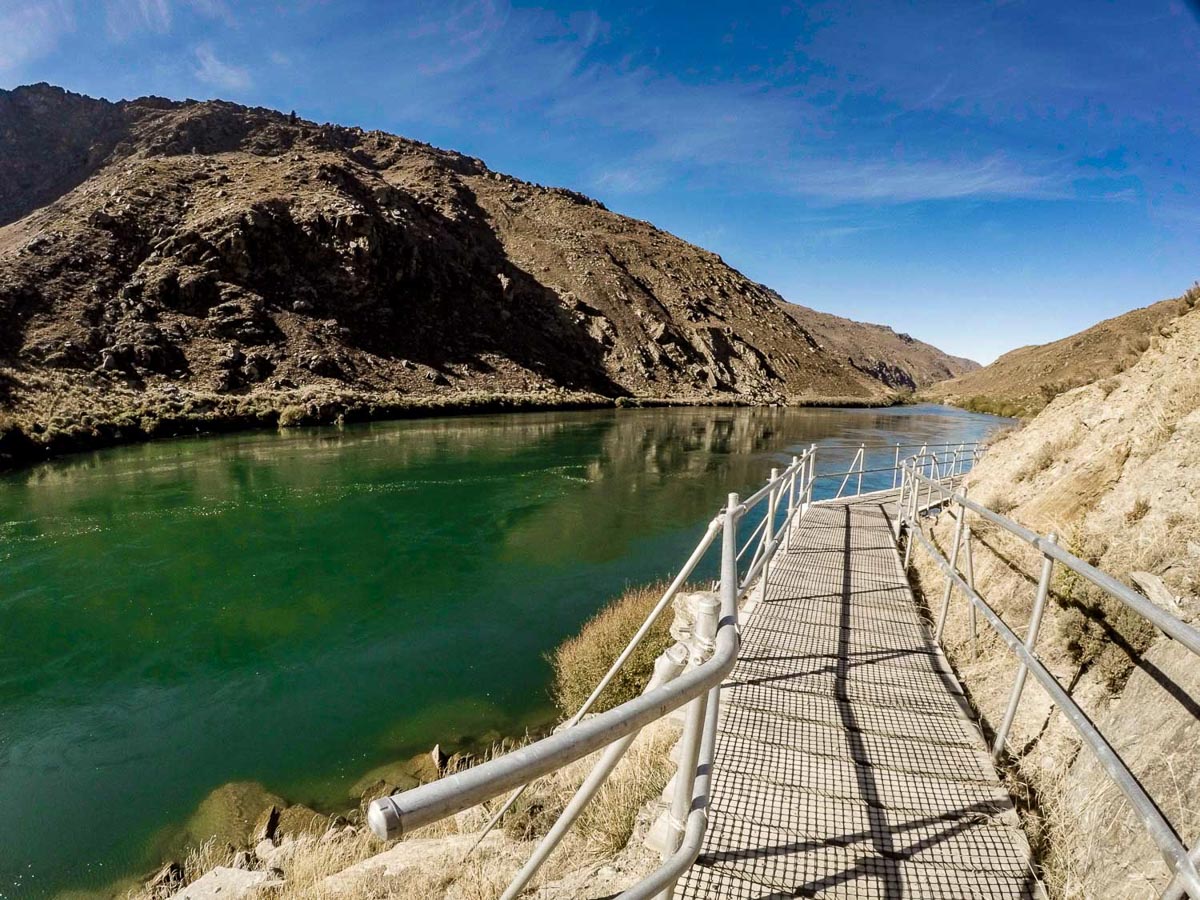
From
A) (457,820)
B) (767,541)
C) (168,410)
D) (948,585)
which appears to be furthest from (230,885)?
(168,410)

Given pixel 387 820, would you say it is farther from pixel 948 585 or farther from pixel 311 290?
pixel 311 290

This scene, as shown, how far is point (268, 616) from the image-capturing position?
11.7 metres

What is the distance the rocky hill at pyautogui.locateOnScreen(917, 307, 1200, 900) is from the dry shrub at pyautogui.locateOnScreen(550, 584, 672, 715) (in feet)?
12.2

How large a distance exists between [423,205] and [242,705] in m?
78.0

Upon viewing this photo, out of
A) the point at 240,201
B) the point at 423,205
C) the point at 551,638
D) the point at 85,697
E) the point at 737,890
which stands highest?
the point at 423,205

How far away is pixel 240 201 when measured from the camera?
55438 millimetres

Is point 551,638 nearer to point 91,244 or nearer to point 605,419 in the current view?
point 605,419

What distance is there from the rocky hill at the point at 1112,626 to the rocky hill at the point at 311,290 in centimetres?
3575

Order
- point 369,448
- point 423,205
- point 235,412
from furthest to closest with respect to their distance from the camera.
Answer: point 423,205, point 235,412, point 369,448

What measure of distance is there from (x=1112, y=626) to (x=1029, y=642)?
23.5 inches

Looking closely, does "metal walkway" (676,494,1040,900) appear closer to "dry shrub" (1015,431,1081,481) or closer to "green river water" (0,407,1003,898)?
"dry shrub" (1015,431,1081,481)

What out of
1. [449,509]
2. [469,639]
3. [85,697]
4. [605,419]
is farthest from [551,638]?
[605,419]

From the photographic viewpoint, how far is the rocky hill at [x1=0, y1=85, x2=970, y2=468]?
39.6m

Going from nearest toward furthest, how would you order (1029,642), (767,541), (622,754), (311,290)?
(622,754) < (1029,642) < (767,541) < (311,290)
